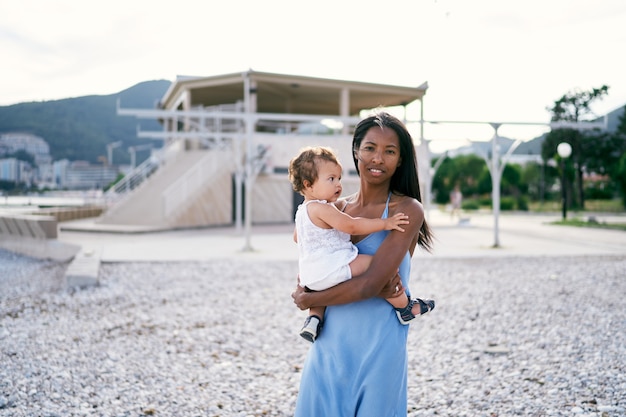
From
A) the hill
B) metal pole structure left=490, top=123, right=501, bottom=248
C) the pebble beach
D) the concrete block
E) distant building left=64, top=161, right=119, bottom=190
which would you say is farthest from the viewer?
distant building left=64, top=161, right=119, bottom=190

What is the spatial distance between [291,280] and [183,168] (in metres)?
17.0

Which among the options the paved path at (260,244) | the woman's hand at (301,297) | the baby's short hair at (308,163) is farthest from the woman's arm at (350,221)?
the paved path at (260,244)

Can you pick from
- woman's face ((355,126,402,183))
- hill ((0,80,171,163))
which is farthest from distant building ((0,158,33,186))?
woman's face ((355,126,402,183))

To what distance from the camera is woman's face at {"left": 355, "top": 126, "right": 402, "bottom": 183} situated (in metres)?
1.97

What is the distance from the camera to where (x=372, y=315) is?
6.53 ft

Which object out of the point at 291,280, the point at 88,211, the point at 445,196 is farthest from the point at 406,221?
the point at 445,196

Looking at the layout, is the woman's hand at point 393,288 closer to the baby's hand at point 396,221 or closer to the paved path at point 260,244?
the baby's hand at point 396,221

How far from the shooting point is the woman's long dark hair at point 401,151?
1990mm

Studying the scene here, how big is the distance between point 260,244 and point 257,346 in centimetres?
965

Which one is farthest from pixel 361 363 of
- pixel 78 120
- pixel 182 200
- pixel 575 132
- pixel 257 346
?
→ pixel 575 132

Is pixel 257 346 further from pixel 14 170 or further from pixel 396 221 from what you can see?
pixel 14 170

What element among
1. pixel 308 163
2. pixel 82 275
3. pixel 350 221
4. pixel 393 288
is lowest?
pixel 82 275

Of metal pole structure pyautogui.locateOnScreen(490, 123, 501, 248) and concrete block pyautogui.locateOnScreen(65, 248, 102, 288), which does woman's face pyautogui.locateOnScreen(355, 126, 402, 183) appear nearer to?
concrete block pyautogui.locateOnScreen(65, 248, 102, 288)

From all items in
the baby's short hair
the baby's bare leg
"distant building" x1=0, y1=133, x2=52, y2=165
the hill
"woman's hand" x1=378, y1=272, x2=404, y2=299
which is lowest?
the baby's bare leg
